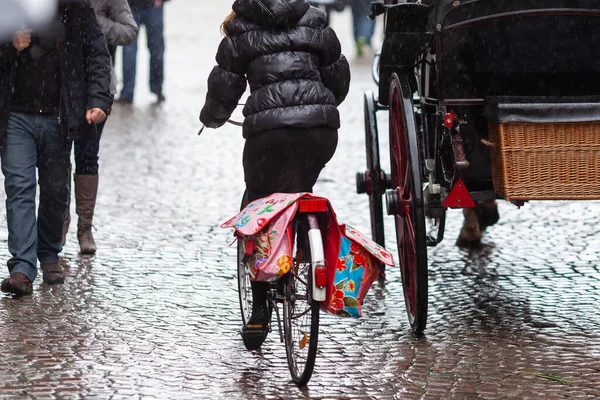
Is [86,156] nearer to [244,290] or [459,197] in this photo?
[244,290]

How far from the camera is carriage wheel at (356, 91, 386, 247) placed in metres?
7.58

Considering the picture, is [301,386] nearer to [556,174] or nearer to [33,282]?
Result: [556,174]

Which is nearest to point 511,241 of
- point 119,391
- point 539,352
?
point 539,352

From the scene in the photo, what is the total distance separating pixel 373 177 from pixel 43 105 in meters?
1.87

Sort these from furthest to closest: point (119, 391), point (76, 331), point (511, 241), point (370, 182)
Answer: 1. point (511, 241)
2. point (370, 182)
3. point (76, 331)
4. point (119, 391)

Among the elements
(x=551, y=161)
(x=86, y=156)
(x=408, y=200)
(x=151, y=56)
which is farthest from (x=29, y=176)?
(x=151, y=56)

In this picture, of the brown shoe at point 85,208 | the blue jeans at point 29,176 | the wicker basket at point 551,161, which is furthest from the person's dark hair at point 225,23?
the brown shoe at point 85,208

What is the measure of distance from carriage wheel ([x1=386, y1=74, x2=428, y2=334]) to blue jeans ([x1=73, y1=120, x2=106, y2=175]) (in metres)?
2.27

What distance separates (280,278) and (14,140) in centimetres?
222

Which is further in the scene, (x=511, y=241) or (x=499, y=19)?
(x=511, y=241)

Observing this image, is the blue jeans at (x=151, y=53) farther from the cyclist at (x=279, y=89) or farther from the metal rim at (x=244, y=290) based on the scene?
the cyclist at (x=279, y=89)

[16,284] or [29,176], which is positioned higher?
[29,176]

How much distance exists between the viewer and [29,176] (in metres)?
7.29

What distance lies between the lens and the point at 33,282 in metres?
7.59
